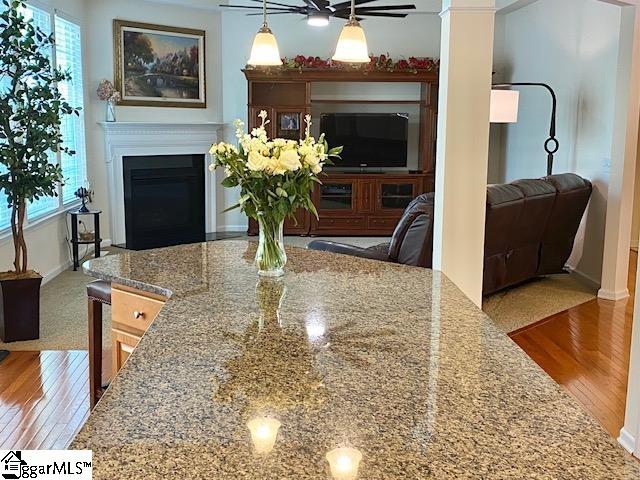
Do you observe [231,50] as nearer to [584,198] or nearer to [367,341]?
[584,198]

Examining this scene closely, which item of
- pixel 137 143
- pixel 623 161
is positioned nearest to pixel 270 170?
pixel 623 161

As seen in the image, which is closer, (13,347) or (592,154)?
(13,347)

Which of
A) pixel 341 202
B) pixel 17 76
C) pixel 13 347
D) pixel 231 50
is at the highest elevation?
pixel 231 50

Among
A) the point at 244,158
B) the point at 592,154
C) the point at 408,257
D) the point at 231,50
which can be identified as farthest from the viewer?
the point at 231,50

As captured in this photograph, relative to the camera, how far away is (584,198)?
587 cm

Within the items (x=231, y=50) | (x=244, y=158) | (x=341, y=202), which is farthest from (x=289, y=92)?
(x=244, y=158)

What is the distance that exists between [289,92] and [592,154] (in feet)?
13.0

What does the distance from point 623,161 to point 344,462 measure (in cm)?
497

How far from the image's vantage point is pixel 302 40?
8812 millimetres

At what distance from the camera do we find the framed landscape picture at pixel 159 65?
25.5 ft

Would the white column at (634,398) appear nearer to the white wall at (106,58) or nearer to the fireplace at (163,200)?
the fireplace at (163,200)

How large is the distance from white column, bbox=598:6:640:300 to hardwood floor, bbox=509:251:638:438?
0.69 ft

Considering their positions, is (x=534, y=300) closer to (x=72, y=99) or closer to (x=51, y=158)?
(x=51, y=158)

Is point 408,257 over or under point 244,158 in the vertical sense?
under
